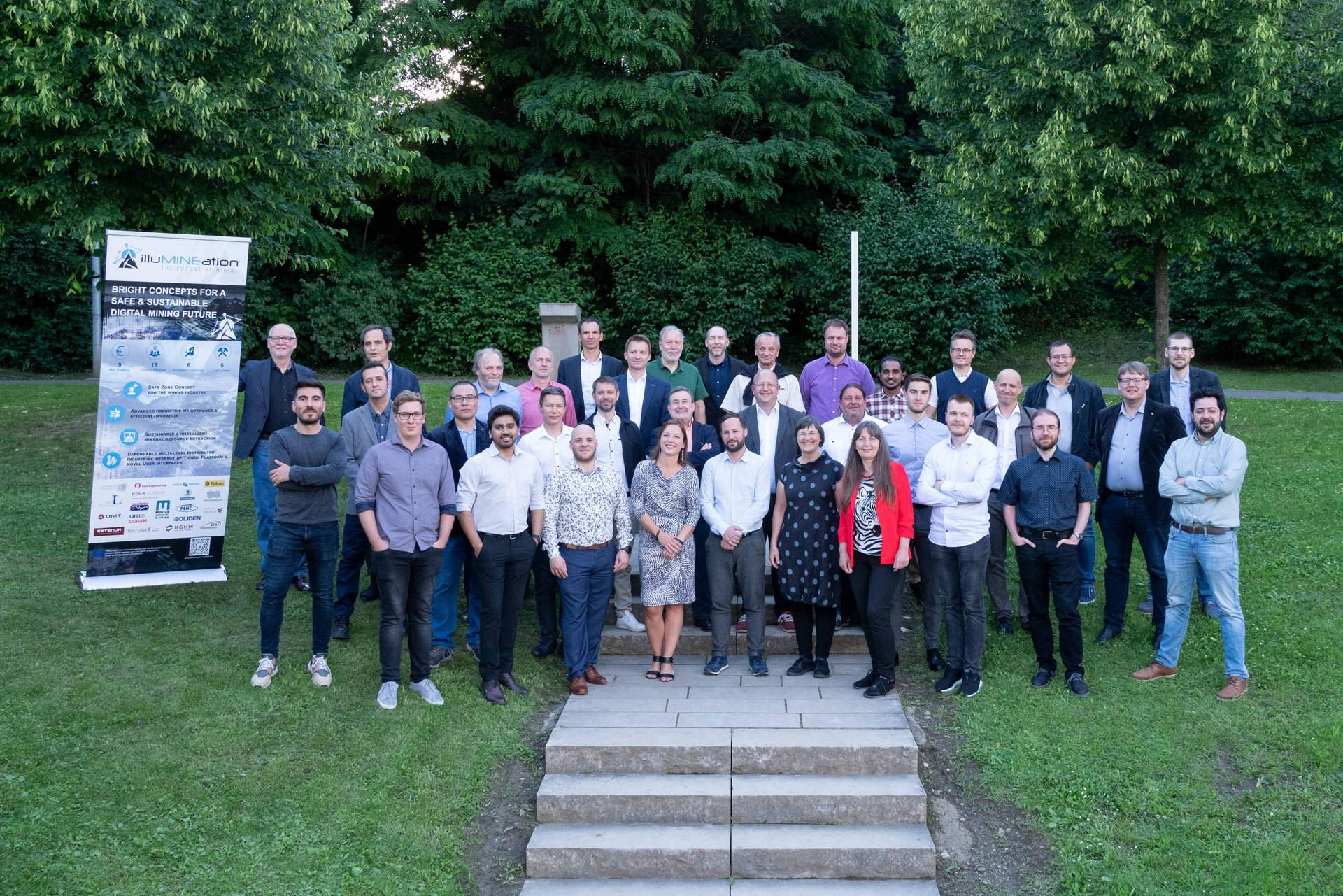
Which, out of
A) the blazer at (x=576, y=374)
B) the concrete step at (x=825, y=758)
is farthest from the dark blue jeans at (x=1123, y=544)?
the blazer at (x=576, y=374)

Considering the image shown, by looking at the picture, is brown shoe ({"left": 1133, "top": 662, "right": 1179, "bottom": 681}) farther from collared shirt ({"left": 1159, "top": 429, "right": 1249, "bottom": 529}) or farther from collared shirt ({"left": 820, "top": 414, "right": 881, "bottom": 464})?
collared shirt ({"left": 820, "top": 414, "right": 881, "bottom": 464})

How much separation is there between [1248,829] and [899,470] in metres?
2.69

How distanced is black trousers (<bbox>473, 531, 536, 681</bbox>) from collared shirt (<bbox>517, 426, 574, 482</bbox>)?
597 mm

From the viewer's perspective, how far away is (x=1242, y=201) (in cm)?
1271

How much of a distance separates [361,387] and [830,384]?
354 centimetres

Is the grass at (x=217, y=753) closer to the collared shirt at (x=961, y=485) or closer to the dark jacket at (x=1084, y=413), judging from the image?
the collared shirt at (x=961, y=485)

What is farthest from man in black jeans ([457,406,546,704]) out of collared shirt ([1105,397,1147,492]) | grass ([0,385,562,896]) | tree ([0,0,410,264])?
tree ([0,0,410,264])

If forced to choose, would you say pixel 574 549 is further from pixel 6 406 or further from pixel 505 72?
pixel 505 72

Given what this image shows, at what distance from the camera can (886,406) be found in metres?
8.05

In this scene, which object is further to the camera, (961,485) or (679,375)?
(679,375)

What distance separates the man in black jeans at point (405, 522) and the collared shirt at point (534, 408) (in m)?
1.19

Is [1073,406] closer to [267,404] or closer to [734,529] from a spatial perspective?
[734,529]

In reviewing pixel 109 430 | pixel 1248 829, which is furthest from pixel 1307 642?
pixel 109 430

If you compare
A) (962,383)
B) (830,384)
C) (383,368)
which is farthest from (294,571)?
(962,383)
